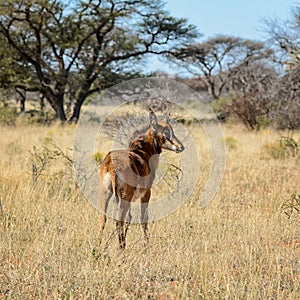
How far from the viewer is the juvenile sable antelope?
14.2ft

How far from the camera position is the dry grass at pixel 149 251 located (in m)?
3.23

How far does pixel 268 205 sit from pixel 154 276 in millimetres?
2867

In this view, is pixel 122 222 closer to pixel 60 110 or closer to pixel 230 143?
pixel 230 143

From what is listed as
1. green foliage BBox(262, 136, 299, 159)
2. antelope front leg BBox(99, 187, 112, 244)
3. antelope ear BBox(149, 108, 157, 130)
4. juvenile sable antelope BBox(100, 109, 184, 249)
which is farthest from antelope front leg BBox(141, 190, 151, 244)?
green foliage BBox(262, 136, 299, 159)

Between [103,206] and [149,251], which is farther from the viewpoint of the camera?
[103,206]

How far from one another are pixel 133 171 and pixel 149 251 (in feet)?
2.72

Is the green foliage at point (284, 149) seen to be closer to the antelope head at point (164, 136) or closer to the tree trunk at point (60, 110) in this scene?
the antelope head at point (164, 136)

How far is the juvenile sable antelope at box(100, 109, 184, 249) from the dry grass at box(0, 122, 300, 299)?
0.24 m

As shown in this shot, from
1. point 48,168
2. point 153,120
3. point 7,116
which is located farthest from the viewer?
point 7,116

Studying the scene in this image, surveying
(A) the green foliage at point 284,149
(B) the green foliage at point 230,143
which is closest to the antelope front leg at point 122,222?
(A) the green foliage at point 284,149

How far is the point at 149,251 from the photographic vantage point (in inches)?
161

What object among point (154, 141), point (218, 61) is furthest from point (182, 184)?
point (218, 61)

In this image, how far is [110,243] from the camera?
13.8 ft

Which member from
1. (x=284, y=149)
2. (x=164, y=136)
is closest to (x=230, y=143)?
(x=284, y=149)
